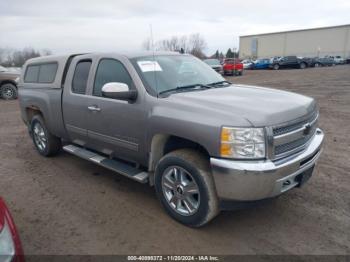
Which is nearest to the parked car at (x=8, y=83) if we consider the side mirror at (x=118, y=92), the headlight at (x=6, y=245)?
the side mirror at (x=118, y=92)

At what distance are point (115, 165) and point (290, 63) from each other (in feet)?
122

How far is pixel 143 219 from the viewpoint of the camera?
3.53m

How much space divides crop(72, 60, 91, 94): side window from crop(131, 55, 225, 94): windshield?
3.20 ft

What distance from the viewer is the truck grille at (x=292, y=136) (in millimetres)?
2920

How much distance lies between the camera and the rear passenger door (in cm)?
445

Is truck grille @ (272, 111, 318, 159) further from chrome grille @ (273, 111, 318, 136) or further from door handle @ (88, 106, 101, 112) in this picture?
door handle @ (88, 106, 101, 112)

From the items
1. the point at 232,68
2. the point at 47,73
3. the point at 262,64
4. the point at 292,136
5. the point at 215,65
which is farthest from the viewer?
the point at 262,64

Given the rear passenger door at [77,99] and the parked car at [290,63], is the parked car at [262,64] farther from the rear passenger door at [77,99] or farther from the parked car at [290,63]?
the rear passenger door at [77,99]

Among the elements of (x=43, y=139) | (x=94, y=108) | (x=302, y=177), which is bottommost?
(x=43, y=139)

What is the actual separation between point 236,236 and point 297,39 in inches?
3245

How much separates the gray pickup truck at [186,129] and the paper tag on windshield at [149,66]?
14 millimetres

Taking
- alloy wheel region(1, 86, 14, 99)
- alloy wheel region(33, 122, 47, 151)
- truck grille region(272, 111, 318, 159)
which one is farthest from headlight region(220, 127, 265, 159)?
alloy wheel region(1, 86, 14, 99)

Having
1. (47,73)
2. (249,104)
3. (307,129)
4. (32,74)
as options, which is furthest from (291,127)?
(32,74)

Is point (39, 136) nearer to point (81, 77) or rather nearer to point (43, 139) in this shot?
point (43, 139)
